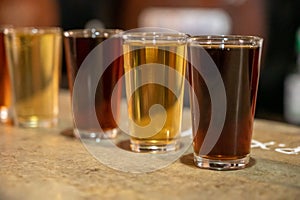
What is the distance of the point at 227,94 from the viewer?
0.88 metres

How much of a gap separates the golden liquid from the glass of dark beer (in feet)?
0.33

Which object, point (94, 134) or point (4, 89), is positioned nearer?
point (94, 134)

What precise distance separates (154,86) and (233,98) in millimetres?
152

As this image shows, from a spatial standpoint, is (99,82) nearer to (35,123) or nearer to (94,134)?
(94,134)

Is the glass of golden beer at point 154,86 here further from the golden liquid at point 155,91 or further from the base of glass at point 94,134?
the base of glass at point 94,134

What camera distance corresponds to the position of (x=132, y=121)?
101cm

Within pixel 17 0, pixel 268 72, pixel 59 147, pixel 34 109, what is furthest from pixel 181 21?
pixel 59 147

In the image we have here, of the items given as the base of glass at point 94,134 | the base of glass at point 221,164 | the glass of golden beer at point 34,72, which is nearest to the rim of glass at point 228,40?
the base of glass at point 221,164

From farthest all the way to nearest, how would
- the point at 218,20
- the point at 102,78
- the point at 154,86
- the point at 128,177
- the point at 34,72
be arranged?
the point at 218,20 < the point at 34,72 < the point at 102,78 < the point at 154,86 < the point at 128,177

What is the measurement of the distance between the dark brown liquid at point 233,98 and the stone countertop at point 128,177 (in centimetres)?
4

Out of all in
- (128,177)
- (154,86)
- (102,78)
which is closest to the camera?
(128,177)

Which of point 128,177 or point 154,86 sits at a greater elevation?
point 154,86

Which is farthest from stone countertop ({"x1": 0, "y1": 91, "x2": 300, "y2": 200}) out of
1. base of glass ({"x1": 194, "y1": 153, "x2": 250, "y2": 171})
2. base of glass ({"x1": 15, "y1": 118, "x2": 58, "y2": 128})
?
base of glass ({"x1": 15, "y1": 118, "x2": 58, "y2": 128})

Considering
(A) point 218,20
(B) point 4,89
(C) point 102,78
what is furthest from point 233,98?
(A) point 218,20
